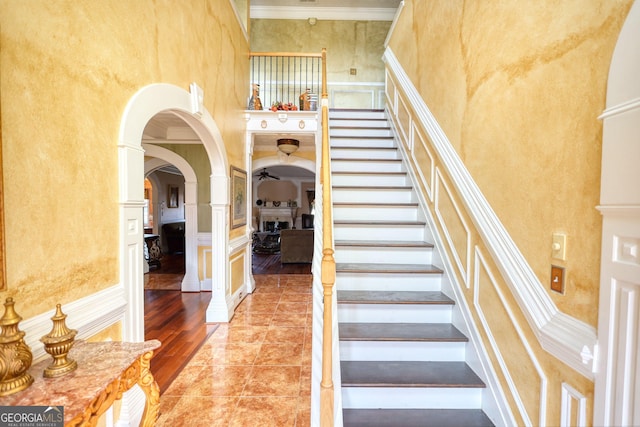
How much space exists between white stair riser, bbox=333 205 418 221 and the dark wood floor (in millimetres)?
2082

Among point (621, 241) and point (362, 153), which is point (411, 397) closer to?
point (621, 241)

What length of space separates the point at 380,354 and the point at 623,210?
1.44 meters

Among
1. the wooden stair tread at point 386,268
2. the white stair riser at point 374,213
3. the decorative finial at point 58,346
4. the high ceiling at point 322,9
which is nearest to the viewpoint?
the decorative finial at point 58,346

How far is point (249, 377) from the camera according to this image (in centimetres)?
263

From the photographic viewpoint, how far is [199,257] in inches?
208

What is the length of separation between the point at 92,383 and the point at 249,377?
5.99 ft

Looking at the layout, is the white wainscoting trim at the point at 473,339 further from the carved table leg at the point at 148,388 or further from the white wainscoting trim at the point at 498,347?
the carved table leg at the point at 148,388

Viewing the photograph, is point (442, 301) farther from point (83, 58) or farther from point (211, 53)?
point (211, 53)

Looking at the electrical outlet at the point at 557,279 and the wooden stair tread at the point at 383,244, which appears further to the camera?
the wooden stair tread at the point at 383,244

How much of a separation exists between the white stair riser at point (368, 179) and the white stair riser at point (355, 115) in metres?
1.55

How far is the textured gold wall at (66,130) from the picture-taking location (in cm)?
116

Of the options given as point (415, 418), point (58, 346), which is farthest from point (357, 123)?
point (58, 346)

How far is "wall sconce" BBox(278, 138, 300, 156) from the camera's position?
5426 millimetres

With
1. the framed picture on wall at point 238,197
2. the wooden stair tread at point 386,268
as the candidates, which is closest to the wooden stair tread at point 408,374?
the wooden stair tread at point 386,268
